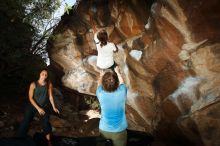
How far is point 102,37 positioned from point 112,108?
3686 mm

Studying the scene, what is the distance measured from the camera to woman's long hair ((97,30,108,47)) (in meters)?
8.88

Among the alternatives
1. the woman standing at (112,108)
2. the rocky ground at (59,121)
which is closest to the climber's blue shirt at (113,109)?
the woman standing at (112,108)

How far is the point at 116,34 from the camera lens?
42.0 ft

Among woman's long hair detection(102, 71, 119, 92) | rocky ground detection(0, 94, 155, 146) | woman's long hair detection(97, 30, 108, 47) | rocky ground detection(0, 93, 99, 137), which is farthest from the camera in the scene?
rocky ground detection(0, 93, 99, 137)

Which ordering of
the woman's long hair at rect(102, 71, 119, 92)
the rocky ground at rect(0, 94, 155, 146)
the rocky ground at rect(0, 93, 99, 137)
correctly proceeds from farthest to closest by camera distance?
the rocky ground at rect(0, 93, 99, 137) < the rocky ground at rect(0, 94, 155, 146) < the woman's long hair at rect(102, 71, 119, 92)

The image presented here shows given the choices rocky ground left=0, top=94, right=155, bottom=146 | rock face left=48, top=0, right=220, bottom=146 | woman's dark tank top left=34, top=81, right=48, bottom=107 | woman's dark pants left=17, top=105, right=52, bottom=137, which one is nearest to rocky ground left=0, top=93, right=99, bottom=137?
rocky ground left=0, top=94, right=155, bottom=146

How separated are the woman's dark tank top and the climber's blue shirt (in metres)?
3.15

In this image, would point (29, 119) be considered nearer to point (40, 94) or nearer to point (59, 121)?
point (40, 94)

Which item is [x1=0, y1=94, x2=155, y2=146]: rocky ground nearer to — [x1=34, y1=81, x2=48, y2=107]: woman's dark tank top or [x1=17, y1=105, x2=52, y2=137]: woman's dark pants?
[x1=17, y1=105, x2=52, y2=137]: woman's dark pants

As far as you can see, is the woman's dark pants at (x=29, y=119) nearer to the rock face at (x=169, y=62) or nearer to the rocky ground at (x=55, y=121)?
the rocky ground at (x=55, y=121)

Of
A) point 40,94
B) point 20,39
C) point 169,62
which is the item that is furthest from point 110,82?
point 20,39

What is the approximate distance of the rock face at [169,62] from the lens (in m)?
8.50

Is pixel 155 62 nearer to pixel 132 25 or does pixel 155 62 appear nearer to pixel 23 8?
pixel 132 25

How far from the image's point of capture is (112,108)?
221 inches
